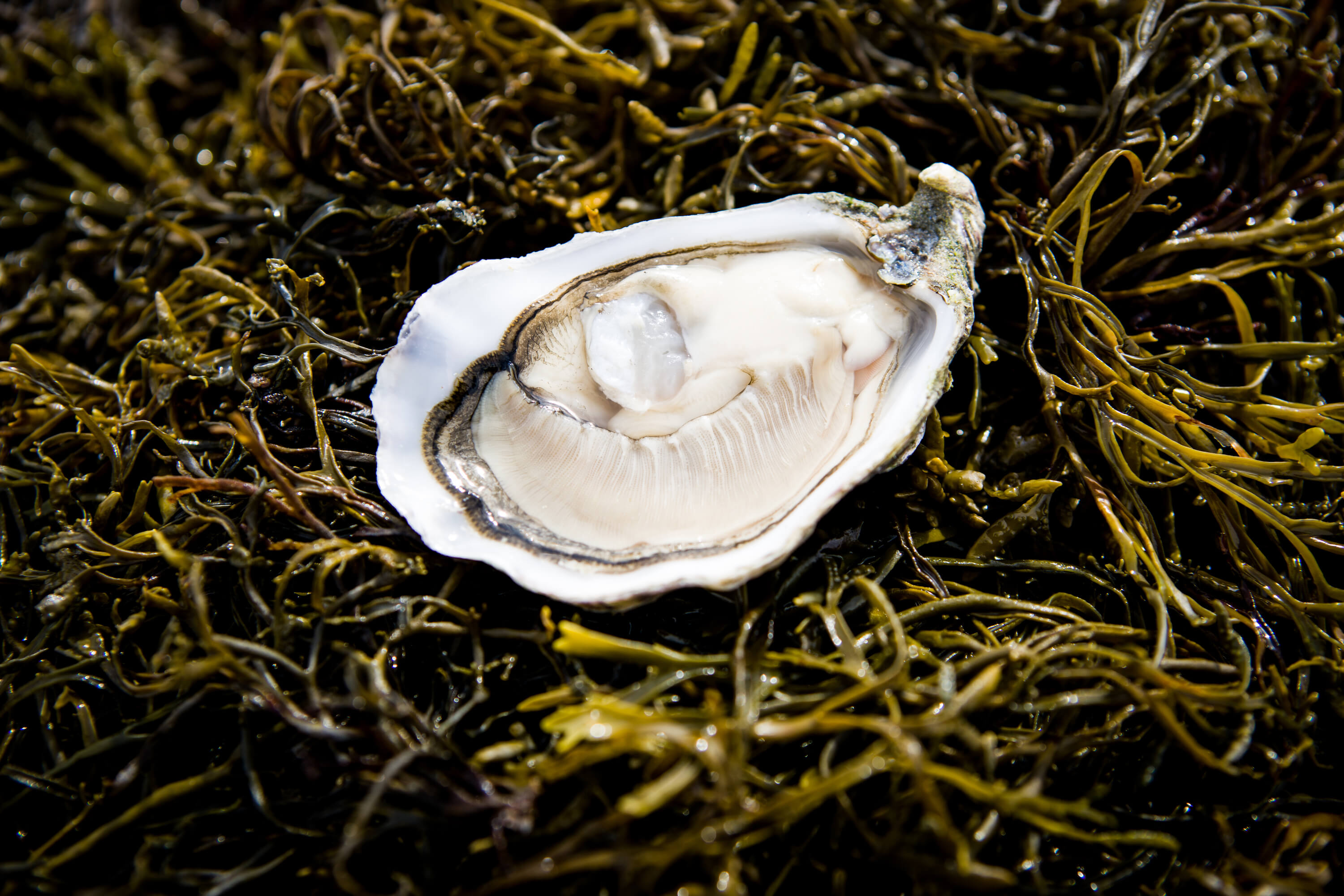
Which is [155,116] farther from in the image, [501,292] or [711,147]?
[711,147]

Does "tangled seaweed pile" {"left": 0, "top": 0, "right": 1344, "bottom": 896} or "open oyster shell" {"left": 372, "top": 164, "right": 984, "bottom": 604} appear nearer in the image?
"tangled seaweed pile" {"left": 0, "top": 0, "right": 1344, "bottom": 896}

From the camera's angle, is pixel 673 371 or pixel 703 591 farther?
pixel 673 371

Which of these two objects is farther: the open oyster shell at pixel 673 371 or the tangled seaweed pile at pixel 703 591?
the open oyster shell at pixel 673 371

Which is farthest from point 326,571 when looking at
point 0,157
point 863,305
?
point 0,157

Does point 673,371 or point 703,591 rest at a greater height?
point 673,371
